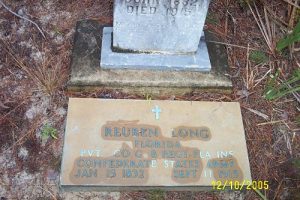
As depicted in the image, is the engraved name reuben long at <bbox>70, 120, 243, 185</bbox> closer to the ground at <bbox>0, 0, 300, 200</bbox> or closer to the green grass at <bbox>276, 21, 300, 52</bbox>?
the ground at <bbox>0, 0, 300, 200</bbox>

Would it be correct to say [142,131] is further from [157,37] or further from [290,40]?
[290,40]

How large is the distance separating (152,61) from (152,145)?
0.61 meters

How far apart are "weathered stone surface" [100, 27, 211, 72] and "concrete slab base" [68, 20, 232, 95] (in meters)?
0.04

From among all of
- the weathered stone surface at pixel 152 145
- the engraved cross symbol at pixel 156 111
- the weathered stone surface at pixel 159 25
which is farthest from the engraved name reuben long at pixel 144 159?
the weathered stone surface at pixel 159 25

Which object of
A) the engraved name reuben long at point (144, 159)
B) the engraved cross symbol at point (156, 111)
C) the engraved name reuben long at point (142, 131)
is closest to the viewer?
the engraved name reuben long at point (144, 159)

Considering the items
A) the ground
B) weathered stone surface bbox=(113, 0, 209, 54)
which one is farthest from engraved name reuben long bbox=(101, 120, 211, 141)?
weathered stone surface bbox=(113, 0, 209, 54)

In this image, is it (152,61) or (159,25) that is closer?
(159,25)

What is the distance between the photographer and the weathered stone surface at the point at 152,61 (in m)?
2.45

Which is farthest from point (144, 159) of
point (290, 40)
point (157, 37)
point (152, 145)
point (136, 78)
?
point (290, 40)

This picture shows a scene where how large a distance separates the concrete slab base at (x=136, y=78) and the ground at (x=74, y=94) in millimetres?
62

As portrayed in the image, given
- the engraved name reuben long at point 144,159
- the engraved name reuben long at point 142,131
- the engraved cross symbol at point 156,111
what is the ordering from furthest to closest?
the engraved cross symbol at point 156,111 < the engraved name reuben long at point 142,131 < the engraved name reuben long at point 144,159

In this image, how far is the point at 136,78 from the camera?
2.45 metres
